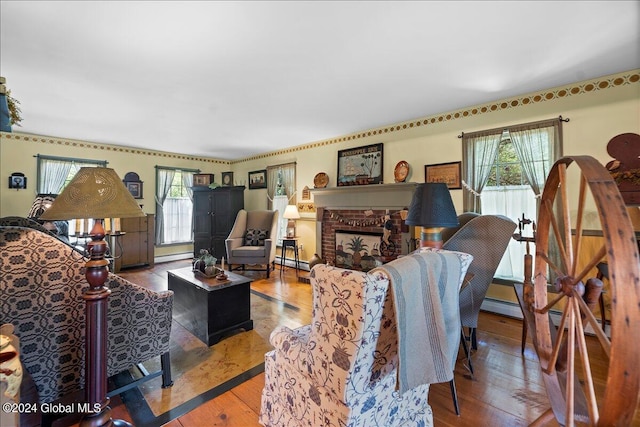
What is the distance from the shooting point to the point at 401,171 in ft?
12.8

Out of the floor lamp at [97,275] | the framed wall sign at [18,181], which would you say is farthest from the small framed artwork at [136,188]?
the floor lamp at [97,275]

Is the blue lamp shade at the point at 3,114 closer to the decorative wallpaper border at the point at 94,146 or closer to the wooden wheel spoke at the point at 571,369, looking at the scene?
the wooden wheel spoke at the point at 571,369

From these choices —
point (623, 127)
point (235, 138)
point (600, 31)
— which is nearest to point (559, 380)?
point (600, 31)

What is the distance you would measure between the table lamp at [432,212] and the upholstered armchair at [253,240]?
3255 mm

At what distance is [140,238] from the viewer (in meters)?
5.30

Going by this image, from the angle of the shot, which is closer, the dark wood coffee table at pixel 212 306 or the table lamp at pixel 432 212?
the table lamp at pixel 432 212

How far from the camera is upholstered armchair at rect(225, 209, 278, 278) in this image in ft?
15.9

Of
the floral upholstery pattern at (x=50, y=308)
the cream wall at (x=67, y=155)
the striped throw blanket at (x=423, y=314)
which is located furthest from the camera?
the cream wall at (x=67, y=155)

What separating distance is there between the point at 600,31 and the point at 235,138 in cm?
447

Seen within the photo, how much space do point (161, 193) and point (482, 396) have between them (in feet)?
A: 20.4

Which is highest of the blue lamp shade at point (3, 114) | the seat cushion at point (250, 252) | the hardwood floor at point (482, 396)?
the blue lamp shade at point (3, 114)

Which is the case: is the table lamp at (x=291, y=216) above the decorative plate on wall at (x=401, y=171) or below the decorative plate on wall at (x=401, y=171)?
below

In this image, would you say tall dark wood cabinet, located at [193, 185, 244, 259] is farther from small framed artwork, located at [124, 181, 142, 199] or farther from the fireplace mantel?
the fireplace mantel

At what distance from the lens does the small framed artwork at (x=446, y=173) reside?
3459mm
